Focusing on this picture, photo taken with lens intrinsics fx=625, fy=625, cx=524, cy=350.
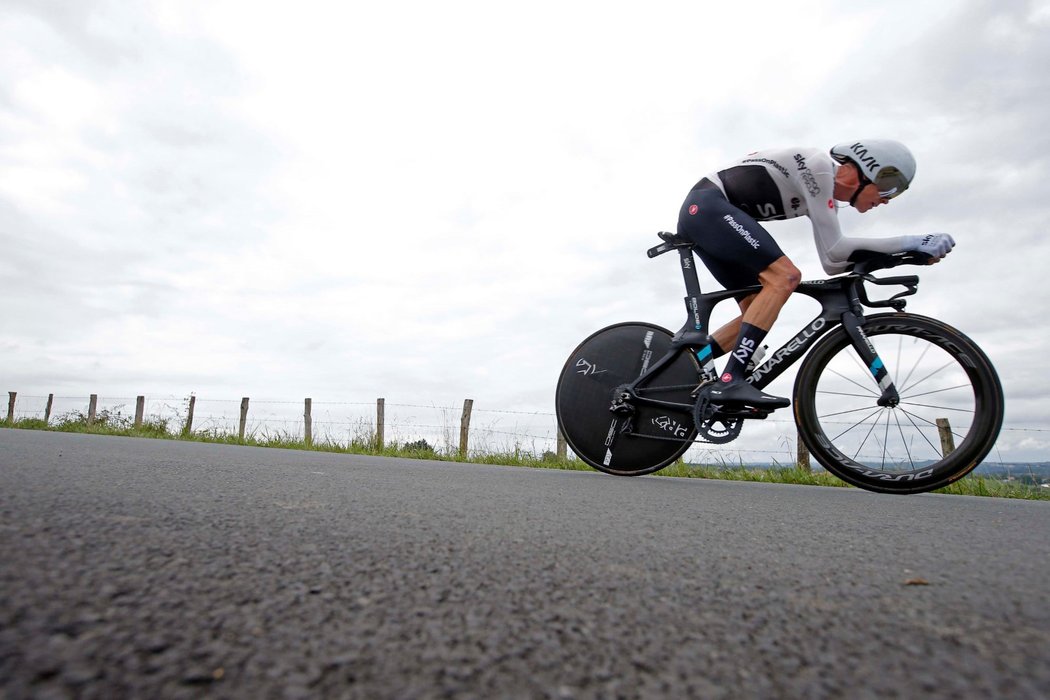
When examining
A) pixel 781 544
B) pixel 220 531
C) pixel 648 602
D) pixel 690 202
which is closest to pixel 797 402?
pixel 690 202

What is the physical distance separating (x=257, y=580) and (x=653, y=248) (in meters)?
4.29

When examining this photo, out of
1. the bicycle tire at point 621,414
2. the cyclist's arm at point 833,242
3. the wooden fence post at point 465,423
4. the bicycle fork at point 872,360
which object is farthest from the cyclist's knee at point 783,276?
the wooden fence post at point 465,423

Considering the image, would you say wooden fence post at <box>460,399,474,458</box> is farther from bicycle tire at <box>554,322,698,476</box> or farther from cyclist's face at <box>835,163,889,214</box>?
cyclist's face at <box>835,163,889,214</box>

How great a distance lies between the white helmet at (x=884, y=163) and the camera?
4070 millimetres

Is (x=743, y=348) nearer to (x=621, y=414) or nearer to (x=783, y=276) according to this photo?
(x=783, y=276)

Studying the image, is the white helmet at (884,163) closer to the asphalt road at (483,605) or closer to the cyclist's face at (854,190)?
the cyclist's face at (854,190)

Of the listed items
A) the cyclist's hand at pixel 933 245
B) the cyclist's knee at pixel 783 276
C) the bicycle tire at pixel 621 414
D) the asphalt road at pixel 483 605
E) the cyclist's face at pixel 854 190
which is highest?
the cyclist's face at pixel 854 190

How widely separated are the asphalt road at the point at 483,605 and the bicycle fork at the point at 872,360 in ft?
6.10

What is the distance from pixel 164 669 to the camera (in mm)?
822

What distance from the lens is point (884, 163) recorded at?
13.3 ft

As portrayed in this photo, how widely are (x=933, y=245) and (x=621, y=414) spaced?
2359 millimetres

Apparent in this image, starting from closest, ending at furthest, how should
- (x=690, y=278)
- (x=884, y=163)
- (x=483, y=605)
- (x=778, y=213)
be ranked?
(x=483, y=605) → (x=884, y=163) → (x=778, y=213) → (x=690, y=278)

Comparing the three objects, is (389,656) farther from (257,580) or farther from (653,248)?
(653,248)

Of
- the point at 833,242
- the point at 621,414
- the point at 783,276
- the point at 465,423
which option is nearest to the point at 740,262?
the point at 783,276
